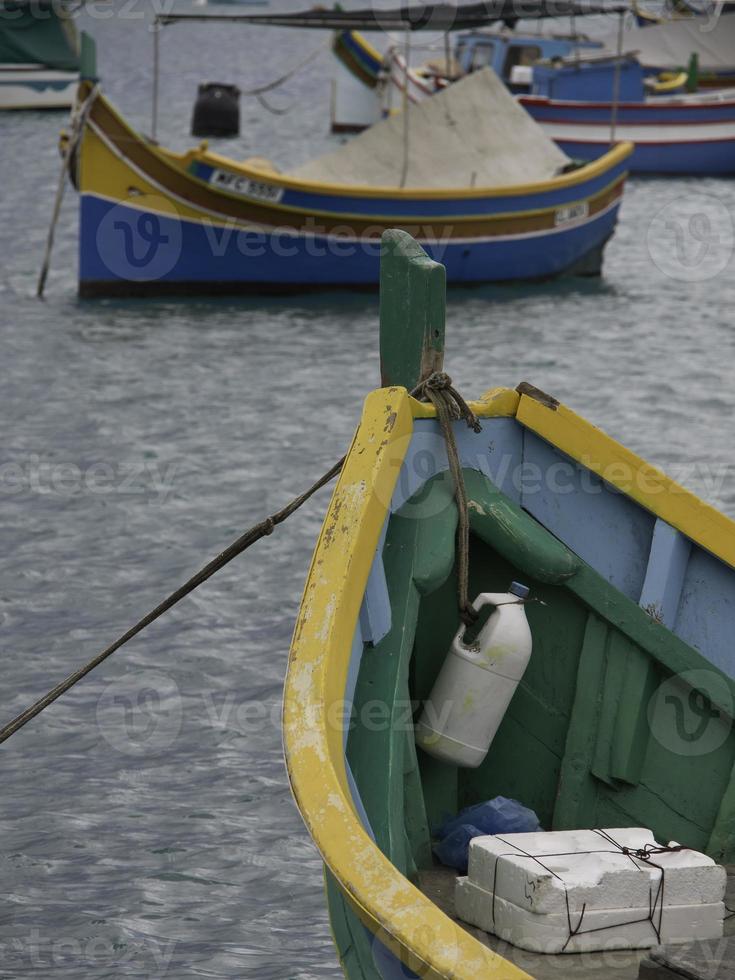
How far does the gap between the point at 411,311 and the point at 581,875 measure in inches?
Result: 71.7

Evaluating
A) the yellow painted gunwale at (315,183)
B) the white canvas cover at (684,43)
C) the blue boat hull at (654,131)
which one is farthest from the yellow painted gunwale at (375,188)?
the white canvas cover at (684,43)

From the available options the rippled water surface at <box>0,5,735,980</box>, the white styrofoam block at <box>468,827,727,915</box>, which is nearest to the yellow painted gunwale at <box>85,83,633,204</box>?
the rippled water surface at <box>0,5,735,980</box>

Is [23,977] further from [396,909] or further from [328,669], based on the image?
[396,909]

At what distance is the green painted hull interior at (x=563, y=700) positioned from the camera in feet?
16.3

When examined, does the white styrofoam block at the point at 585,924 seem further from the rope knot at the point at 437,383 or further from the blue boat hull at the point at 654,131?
the blue boat hull at the point at 654,131

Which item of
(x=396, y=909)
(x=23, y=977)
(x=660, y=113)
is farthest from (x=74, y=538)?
(x=660, y=113)

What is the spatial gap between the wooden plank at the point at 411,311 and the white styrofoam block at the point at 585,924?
64.0 inches

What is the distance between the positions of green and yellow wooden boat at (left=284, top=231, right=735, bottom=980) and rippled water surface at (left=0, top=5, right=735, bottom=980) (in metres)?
1.52

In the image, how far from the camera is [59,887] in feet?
22.2

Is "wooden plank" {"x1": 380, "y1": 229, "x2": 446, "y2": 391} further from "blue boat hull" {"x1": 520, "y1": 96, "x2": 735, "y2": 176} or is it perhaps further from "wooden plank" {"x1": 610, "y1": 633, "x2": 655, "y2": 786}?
"blue boat hull" {"x1": 520, "y1": 96, "x2": 735, "y2": 176}

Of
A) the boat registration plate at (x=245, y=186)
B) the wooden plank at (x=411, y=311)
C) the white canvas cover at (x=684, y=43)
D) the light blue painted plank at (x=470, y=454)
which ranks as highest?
the white canvas cover at (x=684, y=43)

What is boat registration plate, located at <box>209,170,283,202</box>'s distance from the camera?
58.4 ft

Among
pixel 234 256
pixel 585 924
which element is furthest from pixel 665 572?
A: pixel 234 256

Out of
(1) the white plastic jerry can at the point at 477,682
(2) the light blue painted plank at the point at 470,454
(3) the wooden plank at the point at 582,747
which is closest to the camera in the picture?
(2) the light blue painted plank at the point at 470,454
